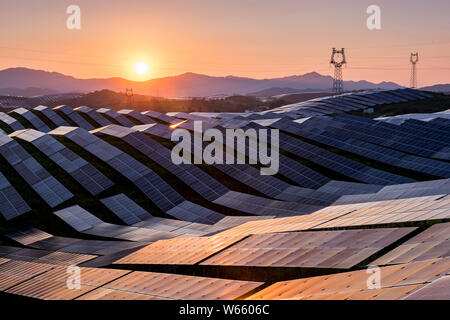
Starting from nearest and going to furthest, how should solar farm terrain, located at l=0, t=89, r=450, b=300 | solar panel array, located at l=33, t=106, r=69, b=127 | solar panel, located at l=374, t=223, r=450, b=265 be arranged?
solar panel, located at l=374, t=223, r=450, b=265 → solar farm terrain, located at l=0, t=89, r=450, b=300 → solar panel array, located at l=33, t=106, r=69, b=127

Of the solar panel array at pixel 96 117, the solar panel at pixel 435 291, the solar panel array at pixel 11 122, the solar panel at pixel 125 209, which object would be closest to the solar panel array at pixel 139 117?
the solar panel array at pixel 96 117

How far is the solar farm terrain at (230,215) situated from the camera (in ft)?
89.1

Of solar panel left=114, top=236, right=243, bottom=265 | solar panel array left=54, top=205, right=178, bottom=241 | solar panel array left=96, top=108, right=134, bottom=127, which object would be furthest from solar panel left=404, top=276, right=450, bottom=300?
solar panel array left=96, top=108, right=134, bottom=127

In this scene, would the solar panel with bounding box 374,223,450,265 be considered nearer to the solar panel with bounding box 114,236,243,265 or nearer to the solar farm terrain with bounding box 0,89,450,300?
the solar farm terrain with bounding box 0,89,450,300

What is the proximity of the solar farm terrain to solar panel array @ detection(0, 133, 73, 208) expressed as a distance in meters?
0.35

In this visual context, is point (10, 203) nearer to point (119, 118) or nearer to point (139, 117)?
point (119, 118)

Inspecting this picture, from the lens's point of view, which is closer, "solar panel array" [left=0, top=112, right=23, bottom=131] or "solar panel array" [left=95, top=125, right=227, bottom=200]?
"solar panel array" [left=95, top=125, right=227, bottom=200]

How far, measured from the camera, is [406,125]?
11288 cm

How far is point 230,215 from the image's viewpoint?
69000 millimetres

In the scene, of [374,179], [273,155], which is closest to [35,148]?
[273,155]

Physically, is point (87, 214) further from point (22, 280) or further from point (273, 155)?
point (273, 155)

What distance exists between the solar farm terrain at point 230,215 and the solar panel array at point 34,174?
0.35 m

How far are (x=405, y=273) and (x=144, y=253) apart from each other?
87.4ft

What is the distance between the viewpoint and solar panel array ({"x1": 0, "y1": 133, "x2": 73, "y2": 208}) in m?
71.8
